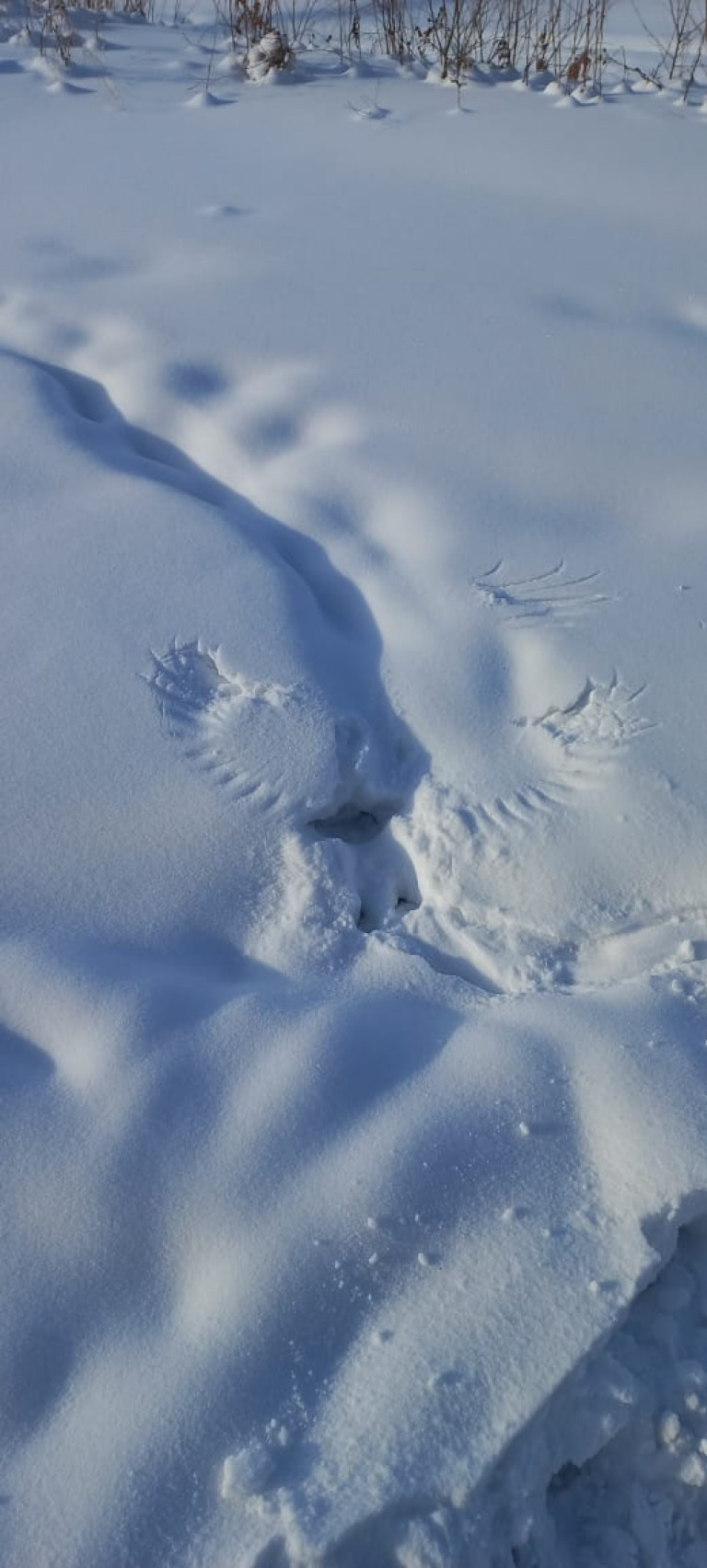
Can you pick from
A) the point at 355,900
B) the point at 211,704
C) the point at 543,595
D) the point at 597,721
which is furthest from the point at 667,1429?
the point at 543,595

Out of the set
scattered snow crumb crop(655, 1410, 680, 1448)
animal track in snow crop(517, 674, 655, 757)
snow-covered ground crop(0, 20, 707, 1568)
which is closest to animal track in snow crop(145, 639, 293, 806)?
snow-covered ground crop(0, 20, 707, 1568)

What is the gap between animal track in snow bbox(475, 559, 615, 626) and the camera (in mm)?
1979

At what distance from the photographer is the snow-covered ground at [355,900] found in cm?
113

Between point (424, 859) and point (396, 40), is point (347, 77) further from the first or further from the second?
point (424, 859)

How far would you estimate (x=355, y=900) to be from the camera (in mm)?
1628

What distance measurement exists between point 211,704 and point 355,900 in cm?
40

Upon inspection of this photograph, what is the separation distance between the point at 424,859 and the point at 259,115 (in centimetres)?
301

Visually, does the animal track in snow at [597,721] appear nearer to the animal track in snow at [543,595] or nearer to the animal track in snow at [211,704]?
the animal track in snow at [543,595]

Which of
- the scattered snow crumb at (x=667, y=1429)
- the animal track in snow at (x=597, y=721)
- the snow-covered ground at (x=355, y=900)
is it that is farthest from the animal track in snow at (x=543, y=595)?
the scattered snow crumb at (x=667, y=1429)

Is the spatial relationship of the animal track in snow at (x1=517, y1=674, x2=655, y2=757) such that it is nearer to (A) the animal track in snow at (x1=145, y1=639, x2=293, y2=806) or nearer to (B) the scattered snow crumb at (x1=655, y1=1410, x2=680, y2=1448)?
(A) the animal track in snow at (x1=145, y1=639, x2=293, y2=806)

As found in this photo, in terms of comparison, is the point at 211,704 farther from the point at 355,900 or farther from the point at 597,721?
the point at 597,721

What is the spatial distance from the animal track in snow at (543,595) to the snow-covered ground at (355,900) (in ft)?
0.03

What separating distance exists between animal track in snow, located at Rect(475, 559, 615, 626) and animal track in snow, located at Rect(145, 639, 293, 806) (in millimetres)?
376

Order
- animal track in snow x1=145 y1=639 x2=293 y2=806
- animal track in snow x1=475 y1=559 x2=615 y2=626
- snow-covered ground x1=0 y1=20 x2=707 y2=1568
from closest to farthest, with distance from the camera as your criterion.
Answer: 1. snow-covered ground x1=0 y1=20 x2=707 y2=1568
2. animal track in snow x1=145 y1=639 x2=293 y2=806
3. animal track in snow x1=475 y1=559 x2=615 y2=626
